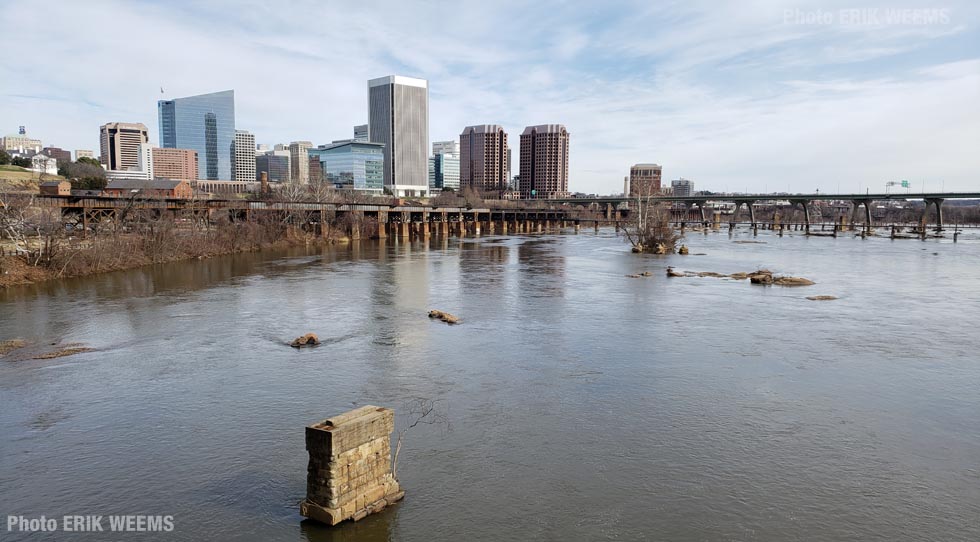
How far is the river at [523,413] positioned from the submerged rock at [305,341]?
56 cm

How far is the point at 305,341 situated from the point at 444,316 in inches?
279

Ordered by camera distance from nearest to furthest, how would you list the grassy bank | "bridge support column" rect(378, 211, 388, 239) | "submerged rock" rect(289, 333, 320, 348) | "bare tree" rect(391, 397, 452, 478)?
1. "bare tree" rect(391, 397, 452, 478)
2. "submerged rock" rect(289, 333, 320, 348)
3. the grassy bank
4. "bridge support column" rect(378, 211, 388, 239)

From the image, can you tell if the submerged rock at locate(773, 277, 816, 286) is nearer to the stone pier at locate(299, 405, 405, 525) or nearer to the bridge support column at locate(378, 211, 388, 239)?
the stone pier at locate(299, 405, 405, 525)

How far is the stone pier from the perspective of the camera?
9539mm

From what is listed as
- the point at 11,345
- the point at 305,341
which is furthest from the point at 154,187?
the point at 305,341

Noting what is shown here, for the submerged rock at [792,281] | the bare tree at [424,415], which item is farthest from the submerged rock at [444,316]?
the submerged rock at [792,281]

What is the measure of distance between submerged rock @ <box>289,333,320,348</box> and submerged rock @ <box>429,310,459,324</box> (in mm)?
6364

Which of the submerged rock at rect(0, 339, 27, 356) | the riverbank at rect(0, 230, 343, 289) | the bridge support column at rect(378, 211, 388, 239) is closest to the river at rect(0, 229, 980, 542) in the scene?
the submerged rock at rect(0, 339, 27, 356)

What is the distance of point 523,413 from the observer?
51.3 ft

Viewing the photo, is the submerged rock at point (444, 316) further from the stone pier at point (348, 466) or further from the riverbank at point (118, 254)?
the riverbank at point (118, 254)

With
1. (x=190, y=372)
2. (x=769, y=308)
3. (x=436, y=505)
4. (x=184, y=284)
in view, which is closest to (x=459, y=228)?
(x=184, y=284)

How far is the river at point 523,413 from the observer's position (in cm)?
1089

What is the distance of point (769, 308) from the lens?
3133cm

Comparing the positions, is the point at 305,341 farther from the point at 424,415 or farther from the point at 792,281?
the point at 792,281
